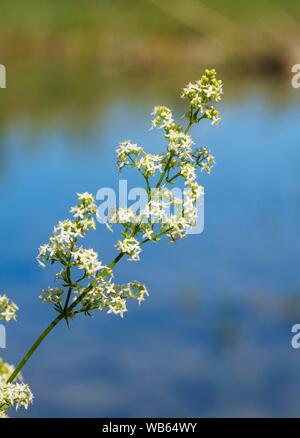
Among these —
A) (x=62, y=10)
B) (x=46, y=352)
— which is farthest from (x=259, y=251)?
(x=62, y=10)

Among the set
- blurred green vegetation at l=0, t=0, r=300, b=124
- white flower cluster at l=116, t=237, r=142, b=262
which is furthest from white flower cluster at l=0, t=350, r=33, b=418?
blurred green vegetation at l=0, t=0, r=300, b=124

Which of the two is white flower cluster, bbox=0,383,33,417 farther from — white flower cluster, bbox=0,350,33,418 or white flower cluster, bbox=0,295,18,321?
white flower cluster, bbox=0,295,18,321

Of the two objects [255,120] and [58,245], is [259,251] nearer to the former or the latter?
[58,245]

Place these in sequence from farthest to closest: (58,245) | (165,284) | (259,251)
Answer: (259,251), (165,284), (58,245)

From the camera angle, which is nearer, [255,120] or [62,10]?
[255,120]

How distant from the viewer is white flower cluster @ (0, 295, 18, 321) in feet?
10.1

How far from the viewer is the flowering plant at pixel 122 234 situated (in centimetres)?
311

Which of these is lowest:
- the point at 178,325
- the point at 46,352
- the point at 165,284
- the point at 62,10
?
the point at 46,352

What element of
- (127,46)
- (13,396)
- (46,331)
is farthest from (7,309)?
(127,46)

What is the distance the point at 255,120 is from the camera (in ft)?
166

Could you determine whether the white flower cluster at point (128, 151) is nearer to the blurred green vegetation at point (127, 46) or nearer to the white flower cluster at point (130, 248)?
the white flower cluster at point (130, 248)

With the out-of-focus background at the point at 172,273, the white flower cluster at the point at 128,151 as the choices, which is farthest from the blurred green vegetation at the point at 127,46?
the white flower cluster at the point at 128,151

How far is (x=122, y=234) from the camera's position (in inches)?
127

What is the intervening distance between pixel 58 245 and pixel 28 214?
23.2 meters
